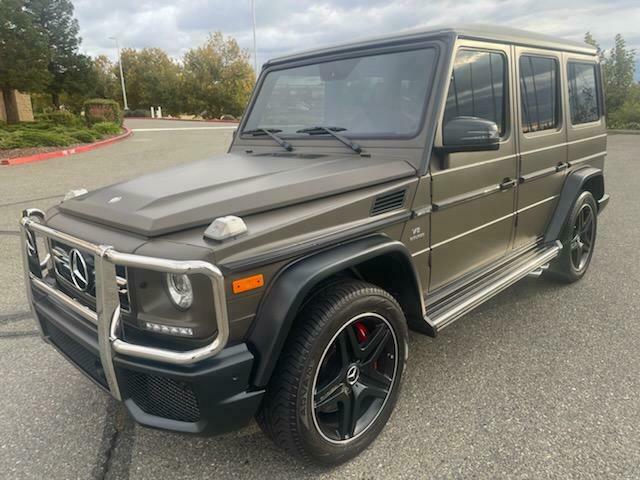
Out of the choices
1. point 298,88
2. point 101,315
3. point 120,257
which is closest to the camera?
point 120,257

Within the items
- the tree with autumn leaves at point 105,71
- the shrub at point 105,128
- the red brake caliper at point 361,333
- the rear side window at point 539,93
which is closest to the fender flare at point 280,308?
the red brake caliper at point 361,333

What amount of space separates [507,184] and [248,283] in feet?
7.07

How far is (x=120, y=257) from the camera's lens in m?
1.80

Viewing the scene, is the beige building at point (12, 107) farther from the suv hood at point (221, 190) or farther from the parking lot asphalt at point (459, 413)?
the suv hood at point (221, 190)

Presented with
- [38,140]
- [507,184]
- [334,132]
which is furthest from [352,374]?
[38,140]

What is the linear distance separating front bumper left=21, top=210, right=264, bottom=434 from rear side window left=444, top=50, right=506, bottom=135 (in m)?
1.78

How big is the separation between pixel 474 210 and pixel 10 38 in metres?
21.6

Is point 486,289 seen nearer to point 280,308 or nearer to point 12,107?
point 280,308

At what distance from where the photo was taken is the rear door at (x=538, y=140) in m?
3.47

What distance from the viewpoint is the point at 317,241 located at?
2127 mm

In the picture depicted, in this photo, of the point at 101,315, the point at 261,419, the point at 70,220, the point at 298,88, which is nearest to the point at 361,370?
the point at 261,419

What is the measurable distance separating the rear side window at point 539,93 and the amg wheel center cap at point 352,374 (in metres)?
2.18

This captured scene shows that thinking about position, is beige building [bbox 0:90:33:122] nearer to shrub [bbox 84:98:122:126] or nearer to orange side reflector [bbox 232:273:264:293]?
shrub [bbox 84:98:122:126]

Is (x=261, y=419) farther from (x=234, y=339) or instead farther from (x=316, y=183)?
(x=316, y=183)
